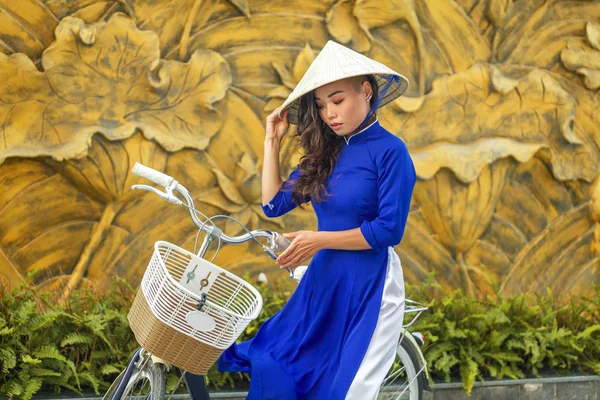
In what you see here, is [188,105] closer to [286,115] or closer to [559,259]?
[286,115]

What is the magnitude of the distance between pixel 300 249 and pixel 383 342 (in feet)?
1.75

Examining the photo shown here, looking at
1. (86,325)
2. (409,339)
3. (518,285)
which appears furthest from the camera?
(518,285)

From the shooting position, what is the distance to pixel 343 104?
3.46m

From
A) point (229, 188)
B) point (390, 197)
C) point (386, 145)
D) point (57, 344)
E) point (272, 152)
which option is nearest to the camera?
point (390, 197)

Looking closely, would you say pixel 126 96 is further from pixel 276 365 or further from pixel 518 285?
pixel 518 285

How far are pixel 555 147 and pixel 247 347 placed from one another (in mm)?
3929

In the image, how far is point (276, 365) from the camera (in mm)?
3516

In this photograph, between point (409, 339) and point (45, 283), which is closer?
point (409, 339)

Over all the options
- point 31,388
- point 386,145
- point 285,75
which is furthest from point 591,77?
point 31,388

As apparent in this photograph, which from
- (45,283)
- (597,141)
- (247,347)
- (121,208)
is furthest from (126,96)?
(597,141)

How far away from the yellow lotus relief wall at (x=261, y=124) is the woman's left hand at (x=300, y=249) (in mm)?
2475

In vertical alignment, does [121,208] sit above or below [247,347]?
below

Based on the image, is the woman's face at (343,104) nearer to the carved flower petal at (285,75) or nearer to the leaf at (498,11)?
the carved flower petal at (285,75)

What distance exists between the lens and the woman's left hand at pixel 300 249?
10.9 feet
